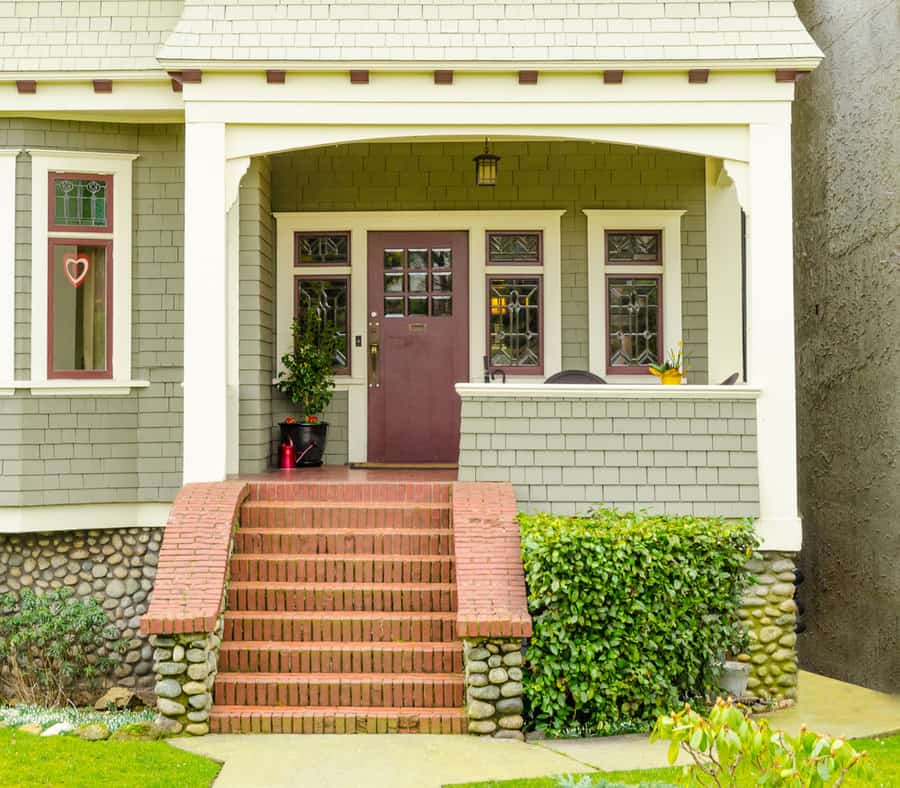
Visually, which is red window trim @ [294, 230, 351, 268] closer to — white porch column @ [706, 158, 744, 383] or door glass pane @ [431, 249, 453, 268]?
door glass pane @ [431, 249, 453, 268]

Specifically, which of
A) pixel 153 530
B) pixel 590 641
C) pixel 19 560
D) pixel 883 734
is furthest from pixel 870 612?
pixel 19 560

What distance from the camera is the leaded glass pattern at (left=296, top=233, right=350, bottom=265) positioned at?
10.8 m

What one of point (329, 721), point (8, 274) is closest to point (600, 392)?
point (329, 721)

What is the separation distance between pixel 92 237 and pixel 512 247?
392 cm

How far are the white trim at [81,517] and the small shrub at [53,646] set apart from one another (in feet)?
1.70

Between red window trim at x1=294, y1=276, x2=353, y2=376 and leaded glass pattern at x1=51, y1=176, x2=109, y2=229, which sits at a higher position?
leaded glass pattern at x1=51, y1=176, x2=109, y2=229

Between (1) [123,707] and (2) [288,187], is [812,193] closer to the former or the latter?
(2) [288,187]

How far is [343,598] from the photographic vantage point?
758 centimetres

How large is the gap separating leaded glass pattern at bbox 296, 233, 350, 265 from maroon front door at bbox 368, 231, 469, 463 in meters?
0.27

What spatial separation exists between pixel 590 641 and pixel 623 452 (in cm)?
181

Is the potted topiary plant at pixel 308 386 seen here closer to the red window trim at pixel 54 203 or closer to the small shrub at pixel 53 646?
the red window trim at pixel 54 203

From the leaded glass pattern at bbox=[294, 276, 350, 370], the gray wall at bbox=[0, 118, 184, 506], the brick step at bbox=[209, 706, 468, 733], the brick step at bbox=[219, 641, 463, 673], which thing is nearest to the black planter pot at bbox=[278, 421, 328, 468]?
the leaded glass pattern at bbox=[294, 276, 350, 370]

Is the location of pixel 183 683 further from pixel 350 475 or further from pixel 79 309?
pixel 79 309

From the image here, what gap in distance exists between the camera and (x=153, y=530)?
29.9 ft
